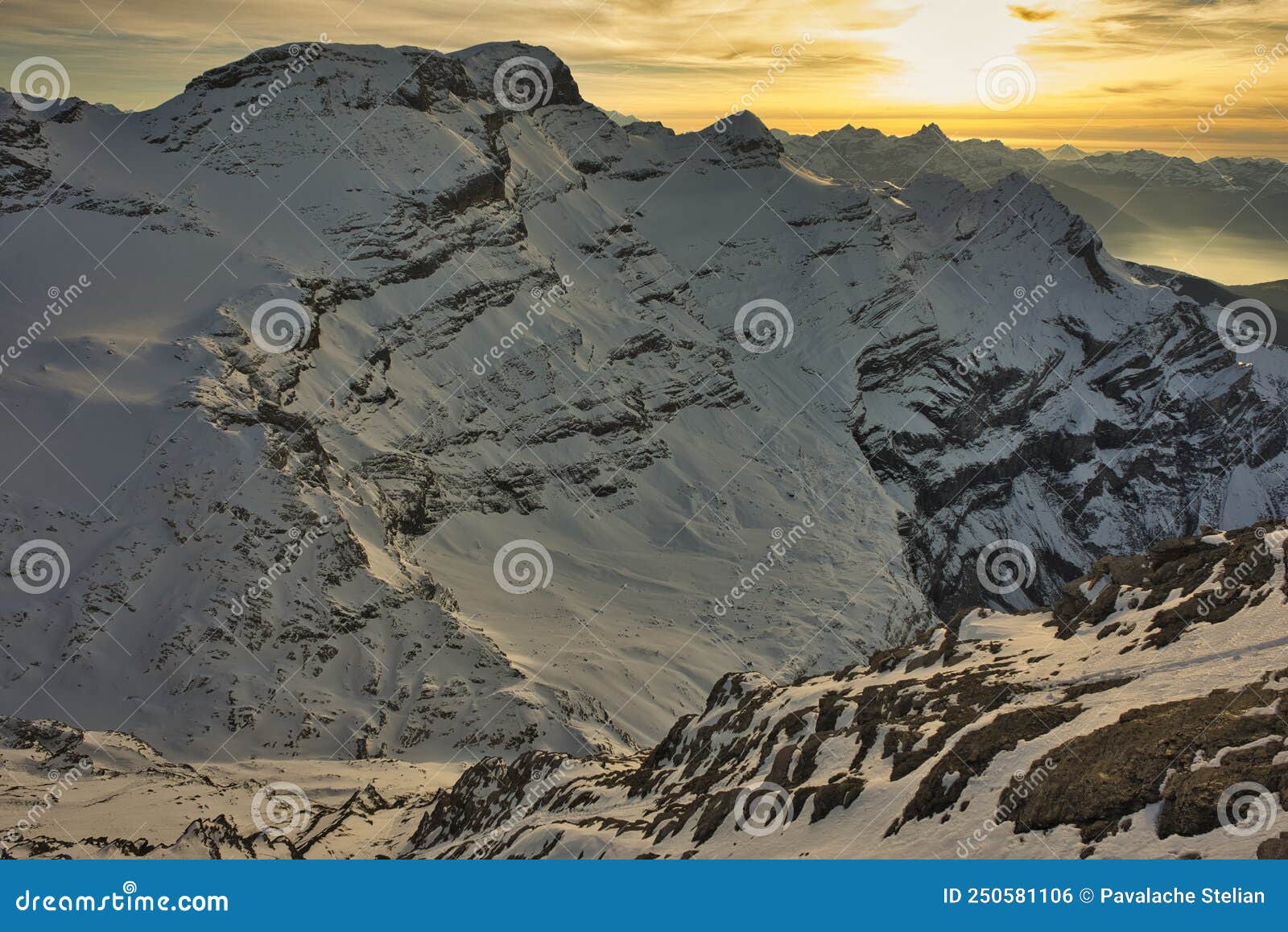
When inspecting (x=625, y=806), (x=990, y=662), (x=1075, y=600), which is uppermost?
(x=1075, y=600)

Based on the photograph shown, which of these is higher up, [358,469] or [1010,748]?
[1010,748]

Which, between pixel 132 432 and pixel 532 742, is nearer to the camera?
pixel 532 742

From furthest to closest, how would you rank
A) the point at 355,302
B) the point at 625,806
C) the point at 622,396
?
the point at 622,396
the point at 355,302
the point at 625,806

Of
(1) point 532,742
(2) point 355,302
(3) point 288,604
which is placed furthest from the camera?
(2) point 355,302

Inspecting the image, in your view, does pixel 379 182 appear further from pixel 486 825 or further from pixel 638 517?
pixel 486 825

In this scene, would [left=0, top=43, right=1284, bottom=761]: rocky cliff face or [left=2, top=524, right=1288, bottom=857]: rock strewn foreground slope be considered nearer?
[left=2, top=524, right=1288, bottom=857]: rock strewn foreground slope

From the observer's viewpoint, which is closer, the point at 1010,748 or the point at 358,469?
the point at 1010,748

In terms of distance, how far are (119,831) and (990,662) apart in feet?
137

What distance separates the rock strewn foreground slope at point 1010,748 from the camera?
57.3 ft

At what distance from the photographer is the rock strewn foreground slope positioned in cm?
1747

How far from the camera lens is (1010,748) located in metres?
21.5

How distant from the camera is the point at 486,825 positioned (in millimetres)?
43031

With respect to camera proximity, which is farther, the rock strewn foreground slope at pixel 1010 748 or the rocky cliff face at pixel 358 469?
the rocky cliff face at pixel 358 469

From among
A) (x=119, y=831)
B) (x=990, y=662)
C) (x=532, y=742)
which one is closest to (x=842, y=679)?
(x=990, y=662)
